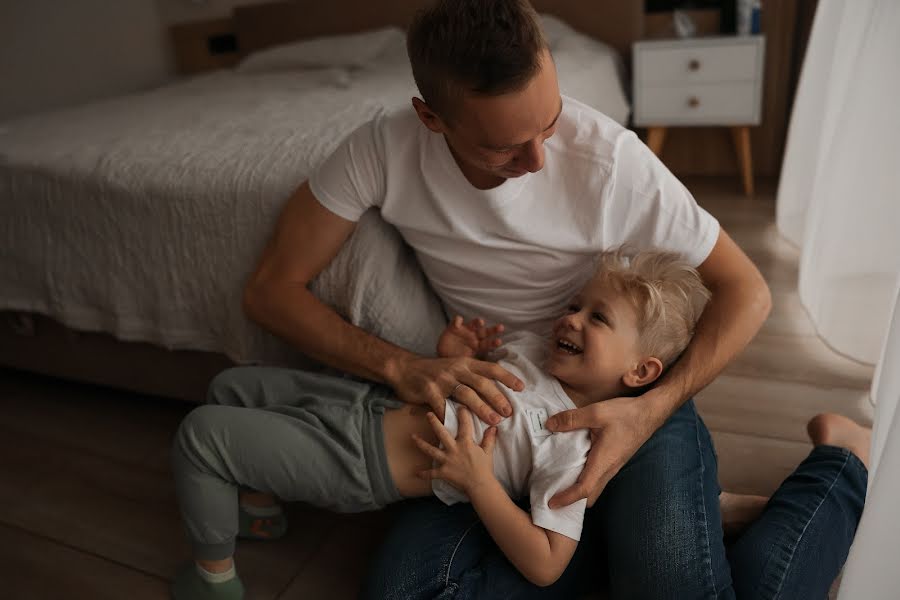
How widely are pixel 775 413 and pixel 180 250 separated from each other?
120 centimetres

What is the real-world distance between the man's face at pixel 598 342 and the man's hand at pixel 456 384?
0.08 meters

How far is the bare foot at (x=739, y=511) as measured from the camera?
105 centimetres

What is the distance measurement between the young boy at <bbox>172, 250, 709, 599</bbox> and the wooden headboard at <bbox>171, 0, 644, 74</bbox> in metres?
1.98

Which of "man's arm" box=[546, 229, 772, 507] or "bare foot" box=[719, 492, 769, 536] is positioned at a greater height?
"man's arm" box=[546, 229, 772, 507]

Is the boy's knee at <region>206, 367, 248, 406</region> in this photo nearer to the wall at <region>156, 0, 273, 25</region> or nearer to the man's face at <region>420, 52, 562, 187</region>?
the man's face at <region>420, 52, 562, 187</region>

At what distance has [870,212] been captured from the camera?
Answer: 1481 mm

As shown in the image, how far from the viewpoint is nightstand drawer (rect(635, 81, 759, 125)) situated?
7.90 ft

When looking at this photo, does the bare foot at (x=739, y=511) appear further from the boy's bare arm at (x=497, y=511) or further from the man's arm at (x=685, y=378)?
the boy's bare arm at (x=497, y=511)

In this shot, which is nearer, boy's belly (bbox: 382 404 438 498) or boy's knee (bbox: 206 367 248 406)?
boy's belly (bbox: 382 404 438 498)

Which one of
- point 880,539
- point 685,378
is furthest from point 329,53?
point 880,539

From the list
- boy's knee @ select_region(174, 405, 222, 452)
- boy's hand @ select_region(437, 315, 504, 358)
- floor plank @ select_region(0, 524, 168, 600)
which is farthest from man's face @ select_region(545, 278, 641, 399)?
floor plank @ select_region(0, 524, 168, 600)

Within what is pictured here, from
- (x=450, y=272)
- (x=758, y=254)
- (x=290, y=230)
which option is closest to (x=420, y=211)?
(x=450, y=272)

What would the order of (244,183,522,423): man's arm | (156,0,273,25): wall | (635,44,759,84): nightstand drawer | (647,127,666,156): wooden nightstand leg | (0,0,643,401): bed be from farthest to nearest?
1. (156,0,273,25): wall
2. (647,127,666,156): wooden nightstand leg
3. (635,44,759,84): nightstand drawer
4. (0,0,643,401): bed
5. (244,183,522,423): man's arm

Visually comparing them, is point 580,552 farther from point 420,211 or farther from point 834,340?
point 834,340
